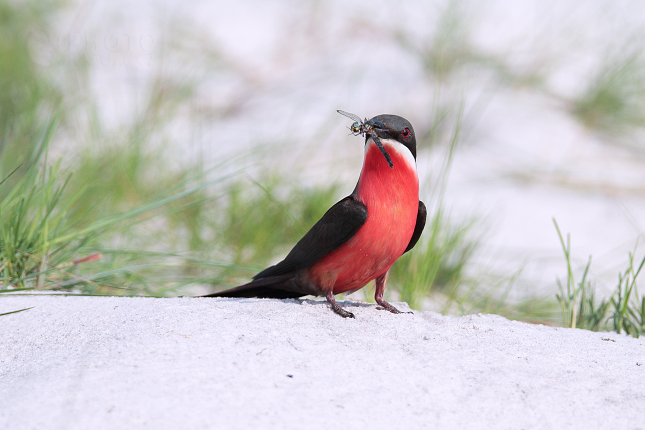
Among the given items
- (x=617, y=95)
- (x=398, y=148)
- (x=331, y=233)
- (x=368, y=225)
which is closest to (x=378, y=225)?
(x=368, y=225)

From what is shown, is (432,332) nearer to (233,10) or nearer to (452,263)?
(452,263)

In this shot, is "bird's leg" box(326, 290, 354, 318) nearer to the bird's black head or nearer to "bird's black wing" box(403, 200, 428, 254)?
"bird's black wing" box(403, 200, 428, 254)

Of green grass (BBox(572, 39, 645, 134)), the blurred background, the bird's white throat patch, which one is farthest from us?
green grass (BBox(572, 39, 645, 134))

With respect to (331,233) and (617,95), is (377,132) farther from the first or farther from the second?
(617,95)

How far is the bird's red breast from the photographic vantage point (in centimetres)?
204

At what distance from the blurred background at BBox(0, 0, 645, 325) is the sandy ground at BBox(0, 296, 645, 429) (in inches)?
32.8

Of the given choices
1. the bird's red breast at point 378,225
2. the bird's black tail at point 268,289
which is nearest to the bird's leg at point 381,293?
Answer: the bird's red breast at point 378,225

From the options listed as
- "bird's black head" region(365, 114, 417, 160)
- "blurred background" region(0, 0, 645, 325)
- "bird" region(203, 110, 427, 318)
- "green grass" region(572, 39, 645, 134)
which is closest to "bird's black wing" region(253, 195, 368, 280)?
"bird" region(203, 110, 427, 318)

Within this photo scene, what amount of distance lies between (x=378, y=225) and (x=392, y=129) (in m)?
0.37

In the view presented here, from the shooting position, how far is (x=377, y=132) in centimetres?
212

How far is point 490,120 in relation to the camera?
19.5 ft

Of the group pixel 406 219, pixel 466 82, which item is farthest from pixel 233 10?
pixel 406 219

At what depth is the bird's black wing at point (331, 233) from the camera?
2.03 metres

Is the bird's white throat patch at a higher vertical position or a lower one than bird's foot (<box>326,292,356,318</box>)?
higher
